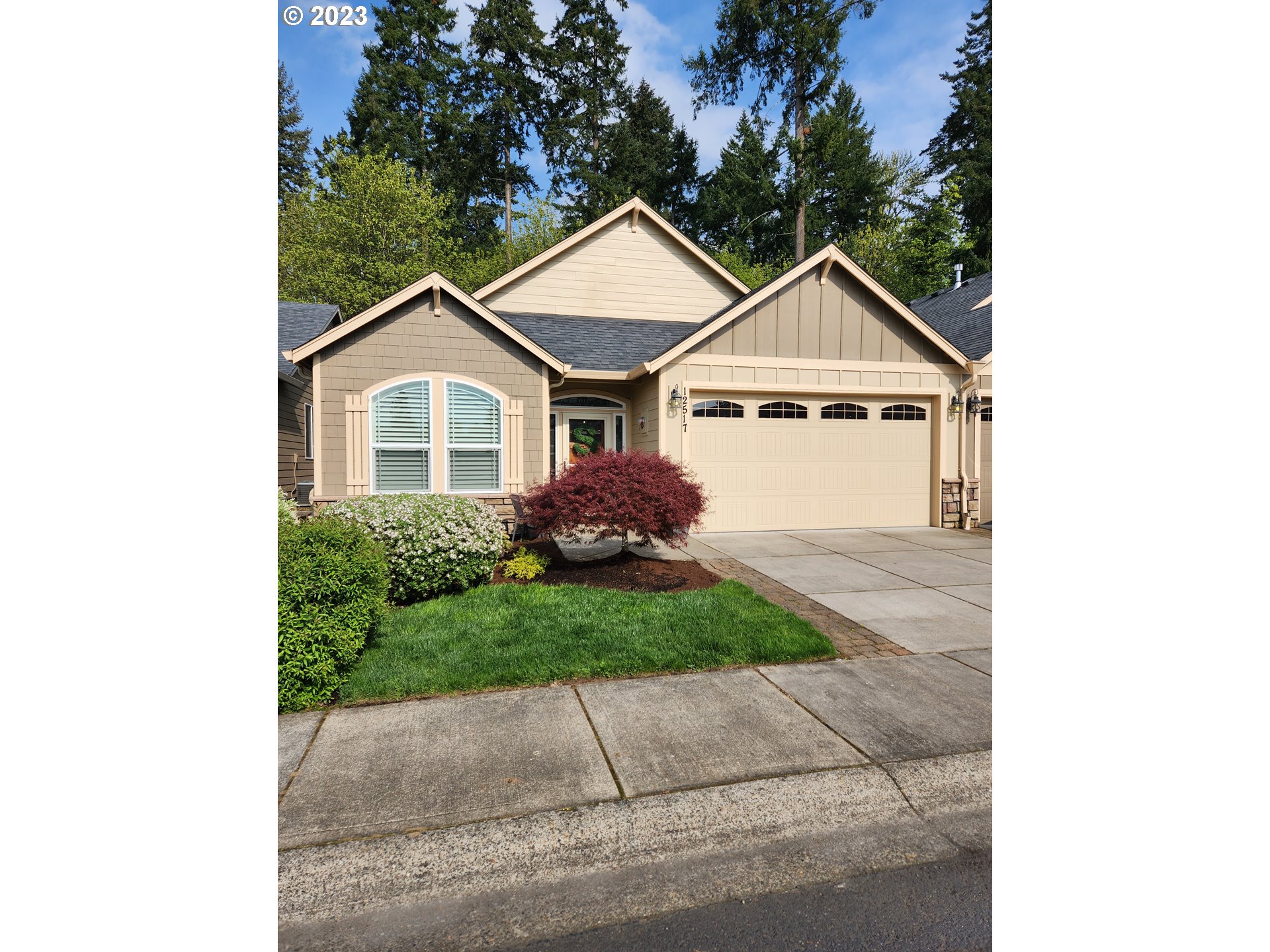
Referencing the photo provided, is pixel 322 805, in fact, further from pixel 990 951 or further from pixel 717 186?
pixel 717 186

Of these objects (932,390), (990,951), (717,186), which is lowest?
(990,951)

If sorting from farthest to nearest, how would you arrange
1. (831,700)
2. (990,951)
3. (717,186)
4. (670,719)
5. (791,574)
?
(717,186), (791,574), (831,700), (670,719), (990,951)

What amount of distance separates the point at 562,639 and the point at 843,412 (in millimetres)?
7582

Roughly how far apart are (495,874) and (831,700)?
7.20ft

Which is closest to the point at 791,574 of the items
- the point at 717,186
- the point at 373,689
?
the point at 373,689

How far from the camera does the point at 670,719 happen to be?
346 centimetres

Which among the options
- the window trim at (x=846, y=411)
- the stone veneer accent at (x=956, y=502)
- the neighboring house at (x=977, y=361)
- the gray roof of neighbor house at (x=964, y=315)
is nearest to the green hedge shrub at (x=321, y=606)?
the window trim at (x=846, y=411)

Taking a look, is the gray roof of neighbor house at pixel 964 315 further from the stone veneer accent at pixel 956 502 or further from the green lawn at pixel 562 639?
the green lawn at pixel 562 639

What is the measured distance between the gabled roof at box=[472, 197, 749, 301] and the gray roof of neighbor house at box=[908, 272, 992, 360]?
4059 millimetres

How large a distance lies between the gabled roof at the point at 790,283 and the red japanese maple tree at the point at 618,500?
3.19 meters

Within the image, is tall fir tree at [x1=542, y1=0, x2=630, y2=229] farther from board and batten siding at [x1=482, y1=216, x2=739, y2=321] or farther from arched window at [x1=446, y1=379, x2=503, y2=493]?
arched window at [x1=446, y1=379, x2=503, y2=493]

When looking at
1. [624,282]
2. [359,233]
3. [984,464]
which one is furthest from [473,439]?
[359,233]

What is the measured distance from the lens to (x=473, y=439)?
8.93 meters

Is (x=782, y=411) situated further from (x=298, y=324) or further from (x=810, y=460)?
(x=298, y=324)
